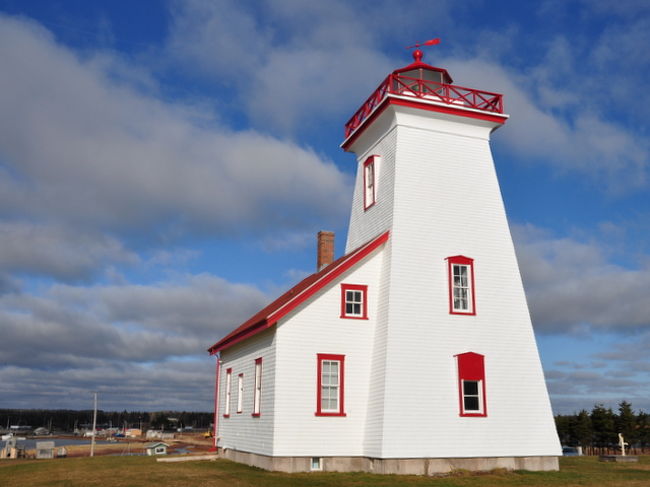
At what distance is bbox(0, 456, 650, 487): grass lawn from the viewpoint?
1585 cm

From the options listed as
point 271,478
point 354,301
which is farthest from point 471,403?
point 271,478

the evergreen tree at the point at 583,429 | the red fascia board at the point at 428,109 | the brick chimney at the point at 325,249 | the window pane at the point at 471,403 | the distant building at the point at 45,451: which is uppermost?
the red fascia board at the point at 428,109

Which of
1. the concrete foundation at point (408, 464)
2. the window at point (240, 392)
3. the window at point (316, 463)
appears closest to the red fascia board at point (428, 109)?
the window at point (240, 392)

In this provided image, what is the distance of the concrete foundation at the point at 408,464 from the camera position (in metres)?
17.8

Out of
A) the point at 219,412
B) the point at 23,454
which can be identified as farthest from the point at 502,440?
the point at 23,454

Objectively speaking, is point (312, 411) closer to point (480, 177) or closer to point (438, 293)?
point (438, 293)

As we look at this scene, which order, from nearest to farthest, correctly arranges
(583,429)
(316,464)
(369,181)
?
1. (316,464)
2. (369,181)
3. (583,429)

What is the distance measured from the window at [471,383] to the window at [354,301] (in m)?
3.31

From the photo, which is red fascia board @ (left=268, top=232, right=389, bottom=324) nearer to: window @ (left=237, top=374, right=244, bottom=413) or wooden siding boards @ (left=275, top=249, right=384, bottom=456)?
wooden siding boards @ (left=275, top=249, right=384, bottom=456)

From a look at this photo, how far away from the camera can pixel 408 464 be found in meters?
17.8

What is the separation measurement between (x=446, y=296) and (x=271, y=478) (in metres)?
7.72

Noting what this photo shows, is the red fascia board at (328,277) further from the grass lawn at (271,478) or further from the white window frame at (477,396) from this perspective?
the white window frame at (477,396)

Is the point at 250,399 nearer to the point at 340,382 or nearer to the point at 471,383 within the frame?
the point at 340,382

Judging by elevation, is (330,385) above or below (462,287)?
below
